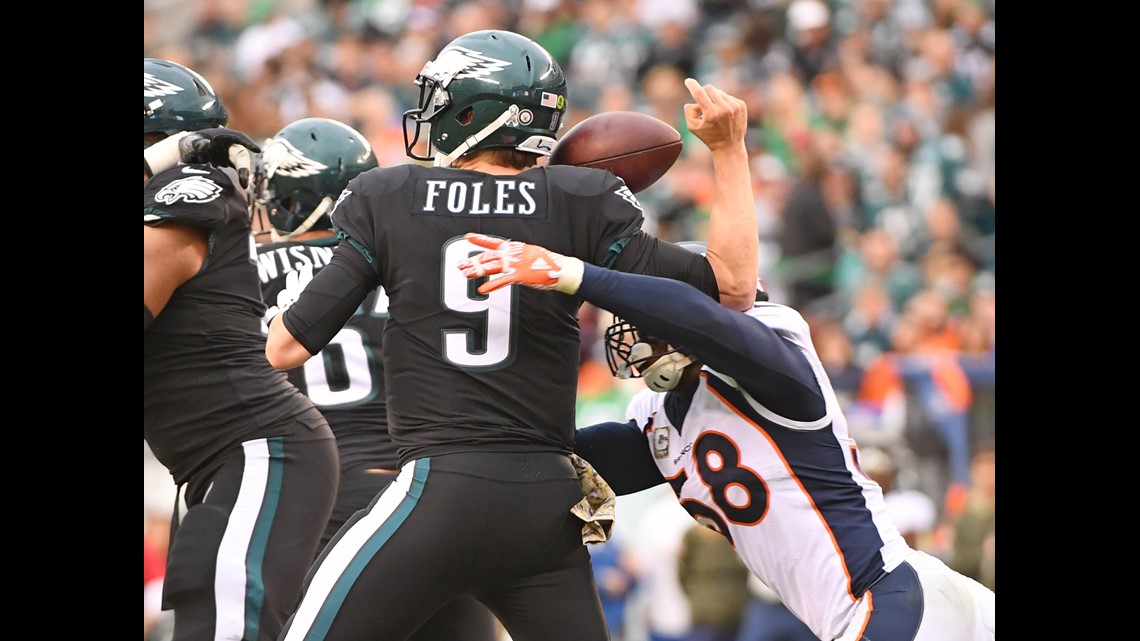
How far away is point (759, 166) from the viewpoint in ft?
37.6

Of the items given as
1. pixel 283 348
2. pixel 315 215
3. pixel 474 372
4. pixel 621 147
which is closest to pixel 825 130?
pixel 315 215

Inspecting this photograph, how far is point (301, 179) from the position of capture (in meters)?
4.81

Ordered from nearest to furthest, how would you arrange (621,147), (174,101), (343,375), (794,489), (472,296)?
(472,296), (794,489), (621,147), (174,101), (343,375)

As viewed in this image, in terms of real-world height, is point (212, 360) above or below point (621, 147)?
below

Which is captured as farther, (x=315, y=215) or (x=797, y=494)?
(x=315, y=215)

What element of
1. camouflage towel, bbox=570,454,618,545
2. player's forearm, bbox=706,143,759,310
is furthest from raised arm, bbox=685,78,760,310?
camouflage towel, bbox=570,454,618,545

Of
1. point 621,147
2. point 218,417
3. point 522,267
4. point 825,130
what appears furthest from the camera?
point 825,130

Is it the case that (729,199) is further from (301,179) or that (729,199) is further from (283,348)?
(301,179)

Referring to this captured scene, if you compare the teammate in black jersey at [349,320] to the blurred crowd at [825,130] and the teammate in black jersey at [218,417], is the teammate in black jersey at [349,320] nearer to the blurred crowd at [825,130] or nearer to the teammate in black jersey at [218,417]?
the teammate in black jersey at [218,417]

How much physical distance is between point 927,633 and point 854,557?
0.88ft

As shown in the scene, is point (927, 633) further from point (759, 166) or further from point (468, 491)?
point (759, 166)

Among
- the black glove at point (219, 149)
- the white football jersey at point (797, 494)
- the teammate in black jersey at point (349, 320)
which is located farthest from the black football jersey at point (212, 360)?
the white football jersey at point (797, 494)

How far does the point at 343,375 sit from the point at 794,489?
173cm
